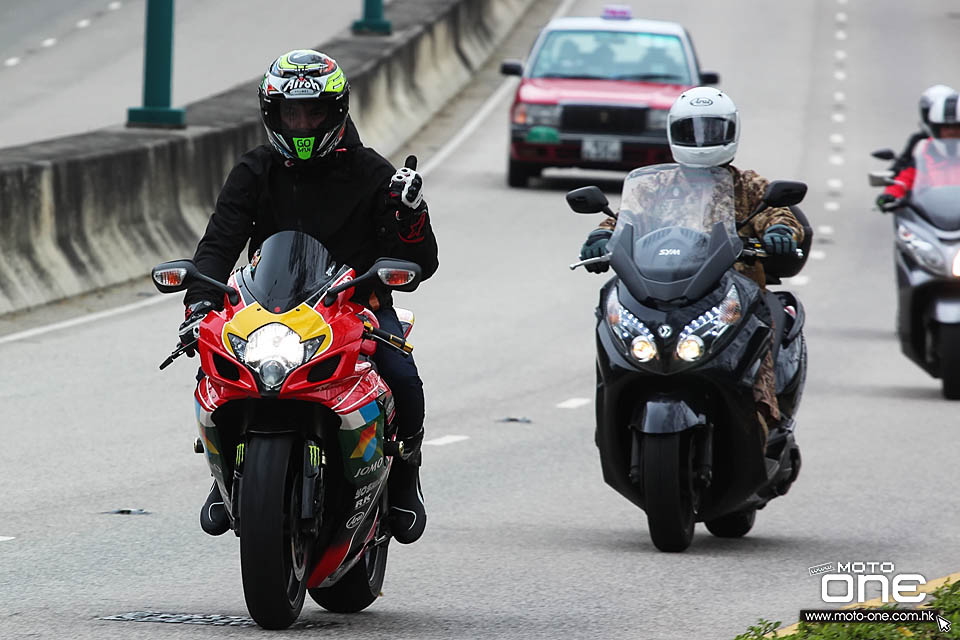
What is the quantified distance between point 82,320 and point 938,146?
603 cm

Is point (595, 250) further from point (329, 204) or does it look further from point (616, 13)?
point (616, 13)

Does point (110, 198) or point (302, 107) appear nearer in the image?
point (302, 107)

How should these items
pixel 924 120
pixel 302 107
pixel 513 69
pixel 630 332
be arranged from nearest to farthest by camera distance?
pixel 302 107 → pixel 630 332 → pixel 924 120 → pixel 513 69

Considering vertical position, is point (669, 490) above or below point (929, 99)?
above

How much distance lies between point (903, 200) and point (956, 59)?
27736mm

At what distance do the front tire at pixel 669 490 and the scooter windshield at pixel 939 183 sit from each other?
5908mm

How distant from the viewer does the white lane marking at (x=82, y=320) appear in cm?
1473

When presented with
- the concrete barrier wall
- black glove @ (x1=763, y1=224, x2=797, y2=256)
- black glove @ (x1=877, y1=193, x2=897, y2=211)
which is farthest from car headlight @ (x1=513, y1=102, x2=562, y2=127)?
black glove @ (x1=763, y1=224, x2=797, y2=256)

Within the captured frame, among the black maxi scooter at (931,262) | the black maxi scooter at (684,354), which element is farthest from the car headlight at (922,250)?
the black maxi scooter at (684,354)

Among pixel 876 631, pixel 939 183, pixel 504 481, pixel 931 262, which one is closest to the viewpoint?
pixel 876 631

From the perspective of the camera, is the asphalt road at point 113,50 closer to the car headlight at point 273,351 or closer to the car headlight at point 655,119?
the car headlight at point 655,119

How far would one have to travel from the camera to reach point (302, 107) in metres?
6.75

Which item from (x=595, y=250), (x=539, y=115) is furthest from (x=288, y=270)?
(x=539, y=115)

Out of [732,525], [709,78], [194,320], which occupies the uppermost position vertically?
[194,320]
